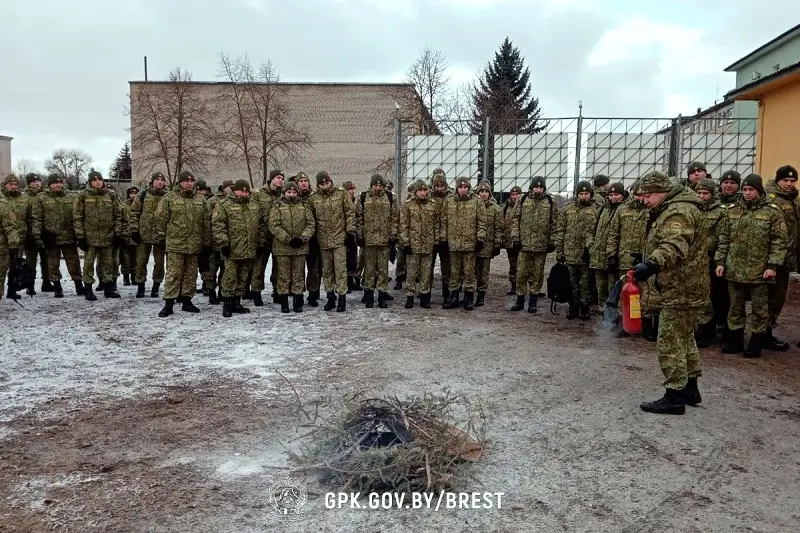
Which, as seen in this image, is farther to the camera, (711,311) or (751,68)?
(751,68)

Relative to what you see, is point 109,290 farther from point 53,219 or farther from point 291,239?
point 291,239

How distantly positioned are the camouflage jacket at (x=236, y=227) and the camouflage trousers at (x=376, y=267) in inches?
72.7

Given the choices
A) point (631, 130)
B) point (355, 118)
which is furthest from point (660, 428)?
point (355, 118)

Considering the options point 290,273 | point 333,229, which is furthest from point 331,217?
point 290,273

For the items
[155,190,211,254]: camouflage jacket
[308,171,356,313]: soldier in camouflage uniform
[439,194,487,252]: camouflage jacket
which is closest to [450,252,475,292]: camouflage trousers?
[439,194,487,252]: camouflage jacket

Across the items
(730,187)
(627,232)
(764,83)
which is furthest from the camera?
(764,83)

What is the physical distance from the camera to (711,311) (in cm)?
793

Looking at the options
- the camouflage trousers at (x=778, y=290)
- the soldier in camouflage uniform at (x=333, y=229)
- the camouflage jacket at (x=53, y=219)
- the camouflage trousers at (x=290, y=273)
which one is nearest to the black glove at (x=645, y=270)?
the camouflage trousers at (x=778, y=290)

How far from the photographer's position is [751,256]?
7.22 metres

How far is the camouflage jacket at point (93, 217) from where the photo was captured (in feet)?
34.3

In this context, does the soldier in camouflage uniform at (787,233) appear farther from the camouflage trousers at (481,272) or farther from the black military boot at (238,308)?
the black military boot at (238,308)

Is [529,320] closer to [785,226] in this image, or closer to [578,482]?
[785,226]

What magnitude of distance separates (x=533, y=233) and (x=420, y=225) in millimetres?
1789

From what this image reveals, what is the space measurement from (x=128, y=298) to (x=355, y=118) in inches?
1264
